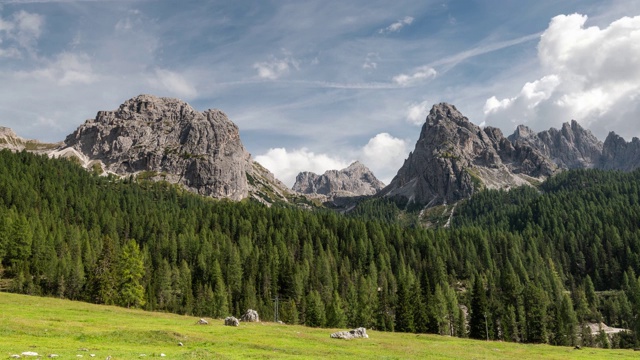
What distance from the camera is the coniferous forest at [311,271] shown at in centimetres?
10394

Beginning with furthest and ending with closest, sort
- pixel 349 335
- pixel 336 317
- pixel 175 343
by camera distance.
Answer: pixel 336 317 → pixel 349 335 → pixel 175 343

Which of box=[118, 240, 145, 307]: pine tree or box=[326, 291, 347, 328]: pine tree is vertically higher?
box=[118, 240, 145, 307]: pine tree

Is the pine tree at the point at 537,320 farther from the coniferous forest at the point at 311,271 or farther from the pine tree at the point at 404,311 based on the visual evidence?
the pine tree at the point at 404,311

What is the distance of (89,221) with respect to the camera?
170 metres

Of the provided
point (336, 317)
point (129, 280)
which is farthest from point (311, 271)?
point (129, 280)

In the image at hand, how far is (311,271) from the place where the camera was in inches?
5822

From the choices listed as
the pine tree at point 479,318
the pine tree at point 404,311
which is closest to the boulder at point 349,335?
the pine tree at point 404,311

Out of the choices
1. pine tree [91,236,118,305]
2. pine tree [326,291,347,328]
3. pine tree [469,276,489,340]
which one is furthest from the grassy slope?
pine tree [326,291,347,328]

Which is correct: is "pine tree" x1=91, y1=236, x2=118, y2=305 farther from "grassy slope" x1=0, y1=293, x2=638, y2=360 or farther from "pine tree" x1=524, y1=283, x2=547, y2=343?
"pine tree" x1=524, y1=283, x2=547, y2=343

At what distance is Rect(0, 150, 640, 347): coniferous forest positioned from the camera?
341ft

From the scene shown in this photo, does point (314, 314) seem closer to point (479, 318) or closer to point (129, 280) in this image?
point (479, 318)

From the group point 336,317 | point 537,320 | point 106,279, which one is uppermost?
point 106,279

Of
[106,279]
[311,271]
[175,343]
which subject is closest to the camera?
[175,343]

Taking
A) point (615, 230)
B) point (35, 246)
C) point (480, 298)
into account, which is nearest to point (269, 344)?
point (480, 298)
